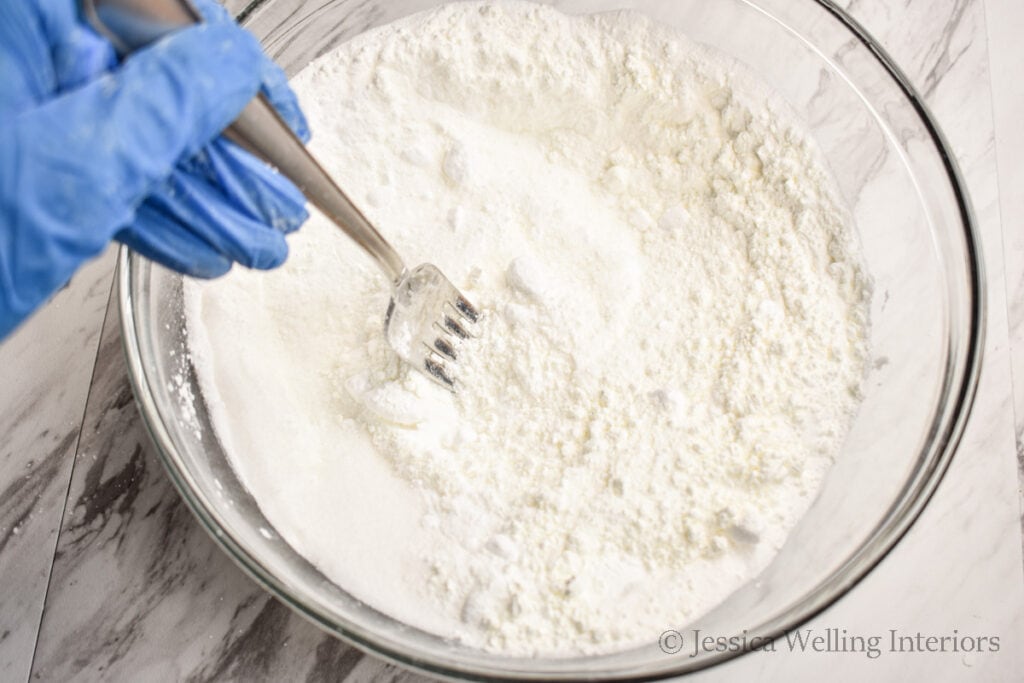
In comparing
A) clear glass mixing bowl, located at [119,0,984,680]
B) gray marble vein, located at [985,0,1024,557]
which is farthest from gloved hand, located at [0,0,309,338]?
gray marble vein, located at [985,0,1024,557]

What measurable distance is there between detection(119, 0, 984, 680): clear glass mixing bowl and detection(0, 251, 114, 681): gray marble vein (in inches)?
8.5

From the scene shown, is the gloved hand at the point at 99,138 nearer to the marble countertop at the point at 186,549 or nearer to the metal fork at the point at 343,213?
the metal fork at the point at 343,213

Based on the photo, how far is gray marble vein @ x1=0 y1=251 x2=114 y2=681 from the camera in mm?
1168

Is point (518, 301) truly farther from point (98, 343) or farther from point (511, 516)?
point (98, 343)

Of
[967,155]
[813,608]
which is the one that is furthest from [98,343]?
[967,155]

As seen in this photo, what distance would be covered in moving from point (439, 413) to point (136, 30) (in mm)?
603

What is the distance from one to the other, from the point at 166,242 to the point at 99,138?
0.54 ft

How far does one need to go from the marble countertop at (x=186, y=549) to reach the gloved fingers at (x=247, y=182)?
A: 525 millimetres

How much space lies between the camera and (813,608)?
0.97m

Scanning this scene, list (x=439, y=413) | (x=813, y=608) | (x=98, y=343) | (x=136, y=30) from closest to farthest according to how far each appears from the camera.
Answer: (x=136, y=30)
(x=813, y=608)
(x=439, y=413)
(x=98, y=343)

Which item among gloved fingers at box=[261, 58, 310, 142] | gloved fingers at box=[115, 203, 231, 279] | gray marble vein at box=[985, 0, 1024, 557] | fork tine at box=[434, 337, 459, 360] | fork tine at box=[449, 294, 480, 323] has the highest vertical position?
gray marble vein at box=[985, 0, 1024, 557]

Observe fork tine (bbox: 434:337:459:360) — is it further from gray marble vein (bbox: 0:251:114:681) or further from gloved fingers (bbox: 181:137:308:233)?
gray marble vein (bbox: 0:251:114:681)

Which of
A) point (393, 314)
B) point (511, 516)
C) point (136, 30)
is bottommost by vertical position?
point (511, 516)

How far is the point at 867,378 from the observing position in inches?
43.5
